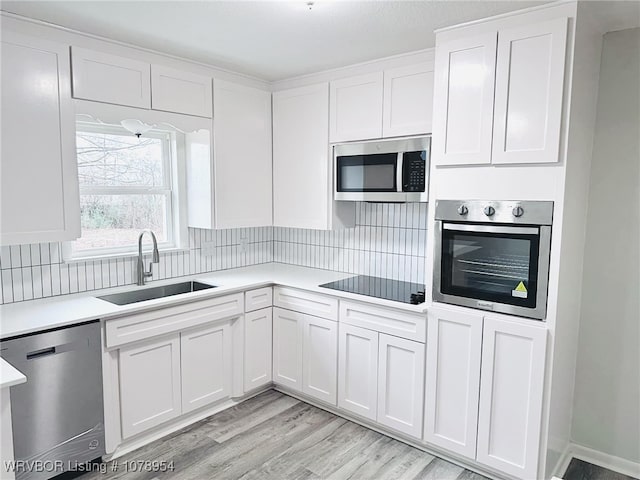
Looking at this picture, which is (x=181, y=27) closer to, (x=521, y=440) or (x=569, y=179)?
(x=569, y=179)

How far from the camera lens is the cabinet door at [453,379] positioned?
7.77 feet

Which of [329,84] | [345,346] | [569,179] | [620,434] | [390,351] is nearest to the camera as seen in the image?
[569,179]

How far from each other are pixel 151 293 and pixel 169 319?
1.59 feet

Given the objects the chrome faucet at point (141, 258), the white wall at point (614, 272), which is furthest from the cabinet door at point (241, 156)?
the white wall at point (614, 272)

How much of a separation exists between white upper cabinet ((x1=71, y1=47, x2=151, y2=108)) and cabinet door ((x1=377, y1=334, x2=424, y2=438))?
6.90ft

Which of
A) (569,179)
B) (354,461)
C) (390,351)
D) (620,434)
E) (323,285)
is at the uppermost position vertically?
(569,179)

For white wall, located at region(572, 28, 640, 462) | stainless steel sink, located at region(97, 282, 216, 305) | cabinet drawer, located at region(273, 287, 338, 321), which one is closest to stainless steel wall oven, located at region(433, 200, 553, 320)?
white wall, located at region(572, 28, 640, 462)

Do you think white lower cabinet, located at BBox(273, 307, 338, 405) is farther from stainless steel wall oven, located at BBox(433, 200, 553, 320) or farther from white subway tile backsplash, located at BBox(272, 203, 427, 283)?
stainless steel wall oven, located at BBox(433, 200, 553, 320)

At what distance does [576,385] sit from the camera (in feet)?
8.65

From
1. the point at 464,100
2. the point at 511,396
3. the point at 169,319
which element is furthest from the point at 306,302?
the point at 464,100

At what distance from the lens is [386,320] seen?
2693 mm

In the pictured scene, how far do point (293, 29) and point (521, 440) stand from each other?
8.02 feet

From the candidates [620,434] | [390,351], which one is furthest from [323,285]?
[620,434]

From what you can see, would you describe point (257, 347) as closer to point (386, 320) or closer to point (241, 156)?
point (386, 320)
